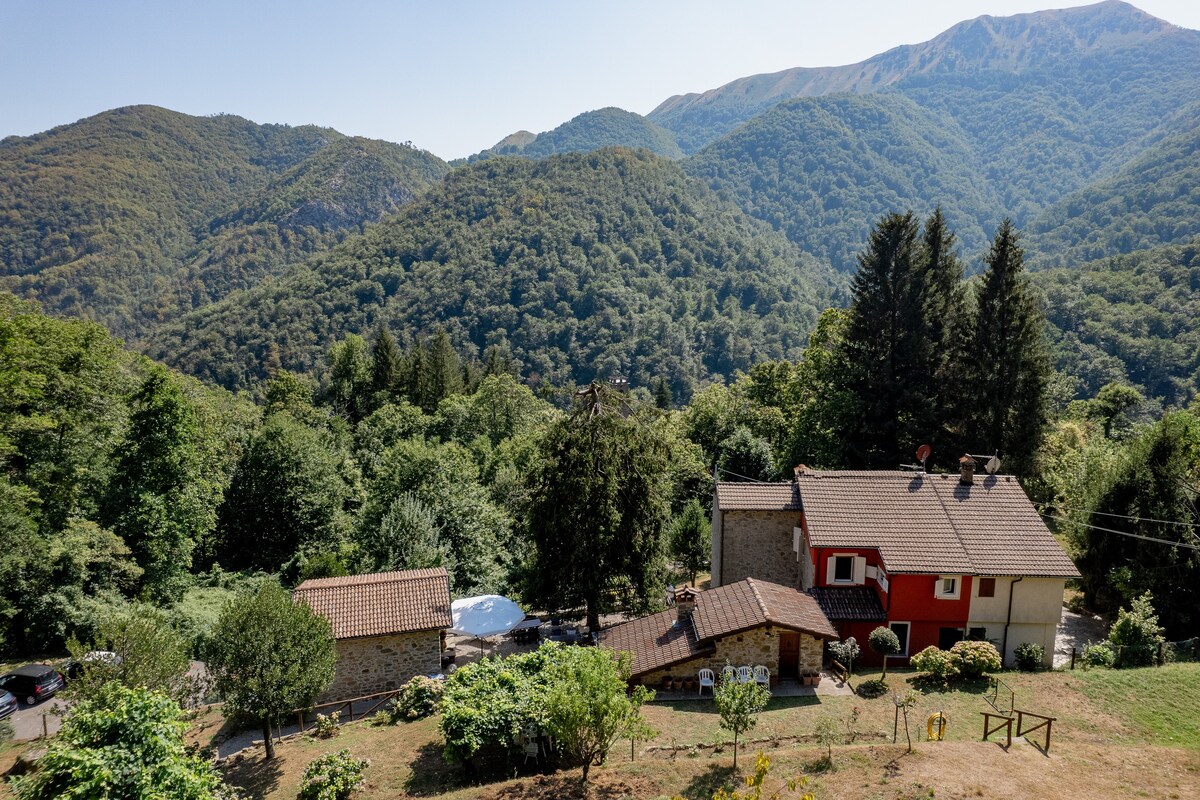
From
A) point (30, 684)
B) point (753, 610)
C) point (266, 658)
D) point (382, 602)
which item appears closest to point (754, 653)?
point (753, 610)

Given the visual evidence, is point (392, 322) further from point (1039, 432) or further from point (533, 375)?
point (1039, 432)

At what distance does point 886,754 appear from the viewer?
47.2 feet

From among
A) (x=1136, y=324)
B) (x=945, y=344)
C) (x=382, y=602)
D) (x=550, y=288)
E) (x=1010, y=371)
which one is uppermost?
(x=550, y=288)

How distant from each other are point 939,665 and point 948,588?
3.84 metres

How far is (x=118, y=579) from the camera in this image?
28750 mm

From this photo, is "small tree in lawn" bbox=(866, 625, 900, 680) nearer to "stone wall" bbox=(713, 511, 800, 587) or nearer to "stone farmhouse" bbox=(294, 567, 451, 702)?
"stone wall" bbox=(713, 511, 800, 587)

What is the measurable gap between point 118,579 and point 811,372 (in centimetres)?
3783

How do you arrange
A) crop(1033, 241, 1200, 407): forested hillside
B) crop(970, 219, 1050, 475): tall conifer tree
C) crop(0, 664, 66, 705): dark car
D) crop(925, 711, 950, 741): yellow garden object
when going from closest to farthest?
crop(925, 711, 950, 741): yellow garden object → crop(0, 664, 66, 705): dark car → crop(970, 219, 1050, 475): tall conifer tree → crop(1033, 241, 1200, 407): forested hillside

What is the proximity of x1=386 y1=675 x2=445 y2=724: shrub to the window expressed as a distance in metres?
13.8

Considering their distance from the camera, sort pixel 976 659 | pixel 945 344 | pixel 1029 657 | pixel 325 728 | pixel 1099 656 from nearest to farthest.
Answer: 1. pixel 325 728
2. pixel 976 659
3. pixel 1099 656
4. pixel 1029 657
5. pixel 945 344

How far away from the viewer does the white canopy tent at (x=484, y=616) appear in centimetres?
2258

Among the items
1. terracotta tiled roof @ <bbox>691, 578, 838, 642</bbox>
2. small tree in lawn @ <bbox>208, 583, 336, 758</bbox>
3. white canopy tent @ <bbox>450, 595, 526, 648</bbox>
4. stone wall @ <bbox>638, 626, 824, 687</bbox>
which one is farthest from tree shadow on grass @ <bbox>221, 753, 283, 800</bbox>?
terracotta tiled roof @ <bbox>691, 578, 838, 642</bbox>

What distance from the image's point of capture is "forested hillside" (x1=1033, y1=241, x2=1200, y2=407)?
9500cm

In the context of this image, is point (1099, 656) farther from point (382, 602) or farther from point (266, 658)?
point (266, 658)
